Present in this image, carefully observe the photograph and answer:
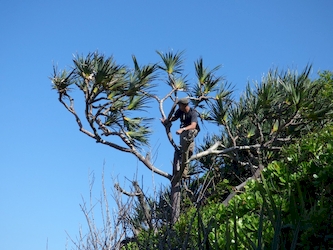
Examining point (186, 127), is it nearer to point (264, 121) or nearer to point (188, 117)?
point (188, 117)

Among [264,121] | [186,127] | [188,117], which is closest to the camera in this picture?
[186,127]

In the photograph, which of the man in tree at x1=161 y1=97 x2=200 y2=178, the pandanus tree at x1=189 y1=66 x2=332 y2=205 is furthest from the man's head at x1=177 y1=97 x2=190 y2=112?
the pandanus tree at x1=189 y1=66 x2=332 y2=205

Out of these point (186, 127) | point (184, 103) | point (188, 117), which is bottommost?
point (186, 127)

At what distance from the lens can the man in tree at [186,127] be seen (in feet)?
22.7

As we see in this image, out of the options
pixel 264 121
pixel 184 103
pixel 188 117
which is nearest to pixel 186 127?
pixel 188 117

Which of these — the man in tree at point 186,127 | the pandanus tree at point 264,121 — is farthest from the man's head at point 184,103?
the pandanus tree at point 264,121

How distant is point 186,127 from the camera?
6879 millimetres

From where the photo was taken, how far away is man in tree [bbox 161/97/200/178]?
6.91 m

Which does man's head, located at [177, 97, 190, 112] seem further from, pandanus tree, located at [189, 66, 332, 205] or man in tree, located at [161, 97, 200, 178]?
pandanus tree, located at [189, 66, 332, 205]

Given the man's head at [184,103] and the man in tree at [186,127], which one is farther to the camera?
the man's head at [184,103]

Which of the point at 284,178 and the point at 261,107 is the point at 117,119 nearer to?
the point at 261,107

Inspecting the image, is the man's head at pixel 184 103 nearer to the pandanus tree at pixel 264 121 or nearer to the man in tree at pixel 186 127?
the man in tree at pixel 186 127

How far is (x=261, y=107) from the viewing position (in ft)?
25.7

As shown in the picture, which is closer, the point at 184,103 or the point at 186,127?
the point at 186,127
